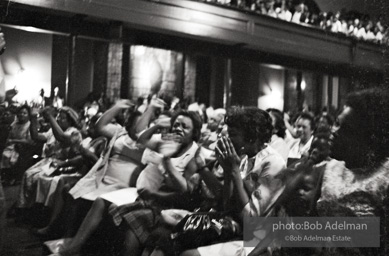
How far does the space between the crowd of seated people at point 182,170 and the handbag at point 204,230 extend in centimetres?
1

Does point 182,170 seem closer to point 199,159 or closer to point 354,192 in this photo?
point 199,159

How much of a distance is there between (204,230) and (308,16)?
15.9ft

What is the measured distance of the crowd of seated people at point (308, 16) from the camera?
3768 millimetres

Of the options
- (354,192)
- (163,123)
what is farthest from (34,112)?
(354,192)

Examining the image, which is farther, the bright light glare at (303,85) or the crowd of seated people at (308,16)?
the bright light glare at (303,85)

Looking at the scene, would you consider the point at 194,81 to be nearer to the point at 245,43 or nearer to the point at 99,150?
the point at 245,43

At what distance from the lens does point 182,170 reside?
2740 mm

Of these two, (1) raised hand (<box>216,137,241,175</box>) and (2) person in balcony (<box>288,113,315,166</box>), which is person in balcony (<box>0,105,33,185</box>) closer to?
(1) raised hand (<box>216,137,241,175</box>)

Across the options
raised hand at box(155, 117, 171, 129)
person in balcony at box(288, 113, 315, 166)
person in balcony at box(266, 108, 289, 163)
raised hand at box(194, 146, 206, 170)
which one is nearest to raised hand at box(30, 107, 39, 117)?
raised hand at box(155, 117, 171, 129)

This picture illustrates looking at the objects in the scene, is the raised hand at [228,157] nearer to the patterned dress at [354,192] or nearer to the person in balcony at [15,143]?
the patterned dress at [354,192]

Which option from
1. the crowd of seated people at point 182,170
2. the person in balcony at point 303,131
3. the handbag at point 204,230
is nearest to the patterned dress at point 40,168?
the crowd of seated people at point 182,170

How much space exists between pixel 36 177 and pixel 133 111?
1.01 meters

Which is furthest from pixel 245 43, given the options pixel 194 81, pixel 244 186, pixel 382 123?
pixel 244 186

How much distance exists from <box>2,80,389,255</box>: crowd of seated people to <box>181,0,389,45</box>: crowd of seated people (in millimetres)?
1112
